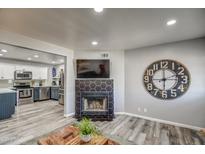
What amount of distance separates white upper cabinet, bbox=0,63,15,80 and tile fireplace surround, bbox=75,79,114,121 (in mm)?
4097

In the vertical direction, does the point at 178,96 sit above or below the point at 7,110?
above

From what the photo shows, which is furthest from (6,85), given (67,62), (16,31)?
(16,31)

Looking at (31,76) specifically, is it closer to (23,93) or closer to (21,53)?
(23,93)

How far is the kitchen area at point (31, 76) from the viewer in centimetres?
570

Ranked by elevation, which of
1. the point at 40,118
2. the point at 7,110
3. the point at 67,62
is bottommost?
the point at 40,118

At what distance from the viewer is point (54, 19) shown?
2217mm

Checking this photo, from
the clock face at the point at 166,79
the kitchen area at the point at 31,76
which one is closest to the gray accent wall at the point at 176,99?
the clock face at the point at 166,79

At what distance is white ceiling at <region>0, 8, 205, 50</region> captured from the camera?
6.56 ft

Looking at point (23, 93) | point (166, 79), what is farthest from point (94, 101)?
point (23, 93)

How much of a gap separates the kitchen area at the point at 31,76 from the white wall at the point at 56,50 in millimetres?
957

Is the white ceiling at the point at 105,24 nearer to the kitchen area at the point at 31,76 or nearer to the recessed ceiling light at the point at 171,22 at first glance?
the recessed ceiling light at the point at 171,22

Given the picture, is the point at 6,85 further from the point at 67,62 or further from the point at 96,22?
the point at 96,22

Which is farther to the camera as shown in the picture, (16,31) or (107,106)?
(107,106)
